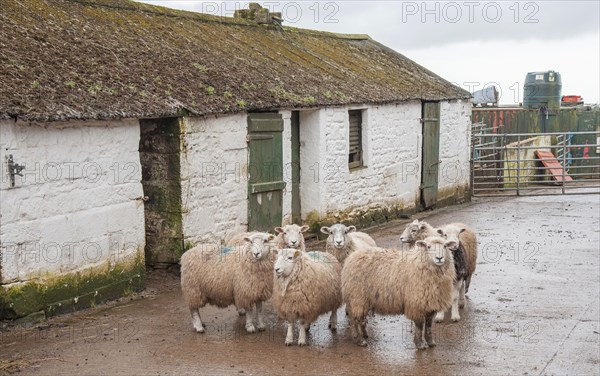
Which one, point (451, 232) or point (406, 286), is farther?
point (451, 232)

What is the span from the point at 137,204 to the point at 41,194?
70.7 inches

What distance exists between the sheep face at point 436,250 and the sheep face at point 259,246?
5.72ft

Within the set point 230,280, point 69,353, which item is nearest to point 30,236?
point 69,353

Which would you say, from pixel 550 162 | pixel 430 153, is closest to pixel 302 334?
pixel 430 153

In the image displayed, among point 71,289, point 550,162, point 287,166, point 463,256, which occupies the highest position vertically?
point 287,166

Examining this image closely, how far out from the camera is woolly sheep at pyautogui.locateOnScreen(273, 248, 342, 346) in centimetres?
859

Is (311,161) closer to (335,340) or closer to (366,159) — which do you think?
(366,159)

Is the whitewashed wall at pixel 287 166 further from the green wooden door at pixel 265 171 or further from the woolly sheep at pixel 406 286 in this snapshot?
the woolly sheep at pixel 406 286

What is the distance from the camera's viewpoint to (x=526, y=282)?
11.9m

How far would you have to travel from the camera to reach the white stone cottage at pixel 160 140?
955cm

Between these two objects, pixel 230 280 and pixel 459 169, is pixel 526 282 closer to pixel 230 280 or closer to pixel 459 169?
pixel 230 280

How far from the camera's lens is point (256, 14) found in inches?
696

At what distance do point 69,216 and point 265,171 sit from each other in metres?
4.33

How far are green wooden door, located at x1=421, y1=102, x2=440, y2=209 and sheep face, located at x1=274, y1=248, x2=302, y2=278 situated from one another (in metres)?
11.1
